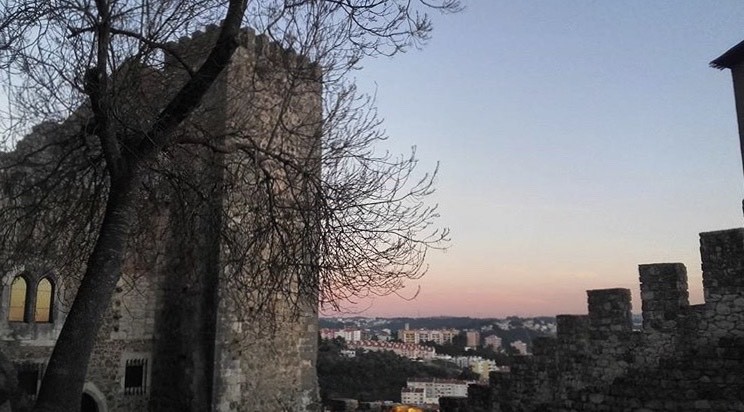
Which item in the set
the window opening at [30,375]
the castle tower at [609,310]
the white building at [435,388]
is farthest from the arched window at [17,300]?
the white building at [435,388]

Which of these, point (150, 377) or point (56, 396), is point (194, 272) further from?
point (56, 396)

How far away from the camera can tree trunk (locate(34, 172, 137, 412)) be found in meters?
4.76

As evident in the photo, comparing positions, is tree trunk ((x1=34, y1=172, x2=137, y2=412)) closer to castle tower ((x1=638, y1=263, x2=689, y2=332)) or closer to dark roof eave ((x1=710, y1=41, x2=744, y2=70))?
castle tower ((x1=638, y1=263, x2=689, y2=332))

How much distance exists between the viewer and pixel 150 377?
11.4 metres

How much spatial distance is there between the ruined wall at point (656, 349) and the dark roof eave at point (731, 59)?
272 inches

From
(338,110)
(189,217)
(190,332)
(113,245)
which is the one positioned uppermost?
(338,110)

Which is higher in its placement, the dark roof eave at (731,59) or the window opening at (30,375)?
the dark roof eave at (731,59)

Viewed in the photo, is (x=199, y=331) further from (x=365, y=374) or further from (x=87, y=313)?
(x=365, y=374)

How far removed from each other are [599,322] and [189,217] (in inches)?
213

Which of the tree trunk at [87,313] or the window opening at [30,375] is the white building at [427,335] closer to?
the window opening at [30,375]

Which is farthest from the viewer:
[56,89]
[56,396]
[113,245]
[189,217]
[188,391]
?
[188,391]

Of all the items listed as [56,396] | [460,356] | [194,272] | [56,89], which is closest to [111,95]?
[56,89]

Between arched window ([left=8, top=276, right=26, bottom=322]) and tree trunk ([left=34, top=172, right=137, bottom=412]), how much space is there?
5.71 meters

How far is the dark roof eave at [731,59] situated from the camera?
12.8m
